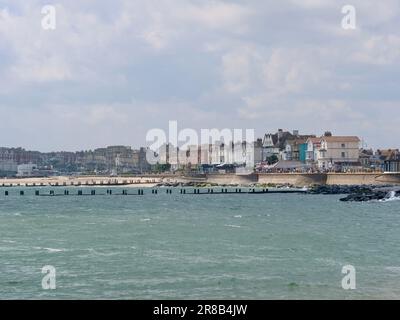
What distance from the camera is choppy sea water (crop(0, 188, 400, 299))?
28.1 m

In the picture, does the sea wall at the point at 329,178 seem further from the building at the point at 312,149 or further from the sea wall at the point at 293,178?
the building at the point at 312,149

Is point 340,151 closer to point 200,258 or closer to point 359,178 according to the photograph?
point 359,178

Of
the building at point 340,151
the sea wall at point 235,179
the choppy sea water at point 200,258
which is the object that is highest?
the building at point 340,151

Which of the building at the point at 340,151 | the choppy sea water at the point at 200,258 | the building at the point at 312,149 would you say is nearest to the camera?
the choppy sea water at the point at 200,258

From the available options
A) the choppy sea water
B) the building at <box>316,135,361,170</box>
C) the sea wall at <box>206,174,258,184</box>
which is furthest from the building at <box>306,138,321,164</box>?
the choppy sea water

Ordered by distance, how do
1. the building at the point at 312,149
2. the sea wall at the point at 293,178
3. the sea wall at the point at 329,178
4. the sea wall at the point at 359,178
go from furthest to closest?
the building at the point at 312,149 < the sea wall at the point at 293,178 < the sea wall at the point at 359,178 < the sea wall at the point at 329,178

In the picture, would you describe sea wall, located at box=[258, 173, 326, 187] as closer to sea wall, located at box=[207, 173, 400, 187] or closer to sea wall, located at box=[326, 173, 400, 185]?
sea wall, located at box=[207, 173, 400, 187]

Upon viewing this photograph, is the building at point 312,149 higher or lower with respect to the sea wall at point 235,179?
higher

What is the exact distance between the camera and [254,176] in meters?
186

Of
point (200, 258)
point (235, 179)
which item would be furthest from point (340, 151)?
point (200, 258)

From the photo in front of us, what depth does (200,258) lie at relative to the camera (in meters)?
37.0

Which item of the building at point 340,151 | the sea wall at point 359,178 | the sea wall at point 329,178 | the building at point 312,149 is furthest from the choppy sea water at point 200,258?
the building at point 312,149

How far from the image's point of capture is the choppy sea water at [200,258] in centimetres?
2812
